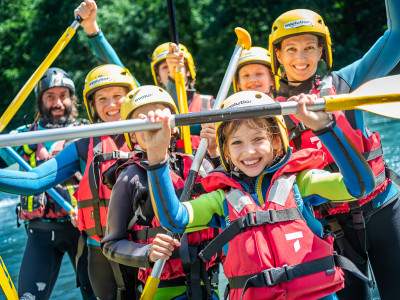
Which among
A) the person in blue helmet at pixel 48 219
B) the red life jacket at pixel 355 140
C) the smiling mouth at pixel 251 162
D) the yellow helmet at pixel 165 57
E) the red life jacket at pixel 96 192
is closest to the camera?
the smiling mouth at pixel 251 162

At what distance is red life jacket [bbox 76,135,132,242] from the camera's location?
123 inches

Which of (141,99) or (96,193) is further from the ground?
(141,99)

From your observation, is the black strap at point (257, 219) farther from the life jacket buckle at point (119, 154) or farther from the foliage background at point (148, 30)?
the foliage background at point (148, 30)

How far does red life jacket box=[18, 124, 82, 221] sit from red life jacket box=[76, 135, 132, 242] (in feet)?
3.24

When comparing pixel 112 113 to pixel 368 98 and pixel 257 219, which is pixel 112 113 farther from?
pixel 368 98

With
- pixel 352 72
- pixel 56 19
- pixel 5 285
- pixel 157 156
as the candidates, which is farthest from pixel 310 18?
pixel 56 19

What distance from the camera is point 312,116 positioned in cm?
194

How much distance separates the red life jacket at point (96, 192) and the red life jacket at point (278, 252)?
45.6 inches

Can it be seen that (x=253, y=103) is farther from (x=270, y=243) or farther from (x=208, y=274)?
(x=208, y=274)

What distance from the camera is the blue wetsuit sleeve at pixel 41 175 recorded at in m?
2.85

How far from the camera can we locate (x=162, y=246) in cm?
235

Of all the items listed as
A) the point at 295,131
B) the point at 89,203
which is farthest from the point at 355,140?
the point at 89,203

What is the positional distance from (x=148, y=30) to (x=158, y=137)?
21.0 metres

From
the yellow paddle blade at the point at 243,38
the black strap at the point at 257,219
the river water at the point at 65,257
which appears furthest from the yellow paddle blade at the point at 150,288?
the river water at the point at 65,257
